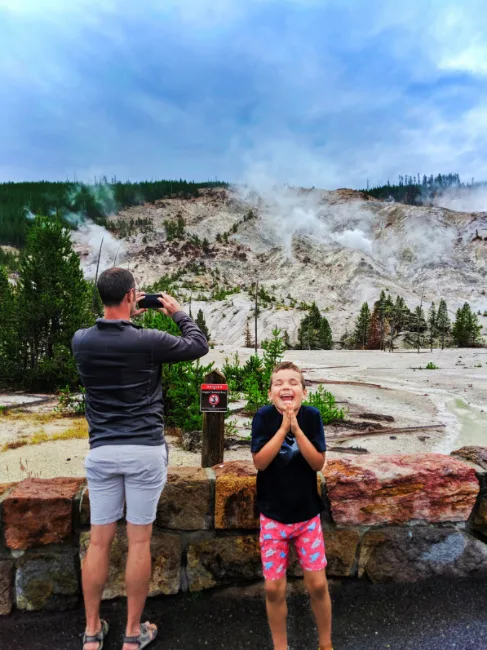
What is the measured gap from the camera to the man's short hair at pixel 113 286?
7.41 feet

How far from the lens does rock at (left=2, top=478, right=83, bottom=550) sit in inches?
97.4

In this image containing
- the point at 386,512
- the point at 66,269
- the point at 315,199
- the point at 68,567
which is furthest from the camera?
the point at 315,199

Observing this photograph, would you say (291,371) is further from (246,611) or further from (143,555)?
(246,611)

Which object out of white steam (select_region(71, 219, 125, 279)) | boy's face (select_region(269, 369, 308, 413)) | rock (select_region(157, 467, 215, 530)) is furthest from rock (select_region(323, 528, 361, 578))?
white steam (select_region(71, 219, 125, 279))

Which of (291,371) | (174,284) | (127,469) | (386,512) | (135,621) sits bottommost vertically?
(135,621)

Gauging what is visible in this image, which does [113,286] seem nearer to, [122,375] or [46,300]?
[122,375]

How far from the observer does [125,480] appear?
7.29ft

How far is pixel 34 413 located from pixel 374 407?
27.0 ft

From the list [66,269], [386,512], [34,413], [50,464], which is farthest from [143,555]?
[66,269]

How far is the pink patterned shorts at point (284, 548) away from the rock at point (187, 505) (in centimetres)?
56

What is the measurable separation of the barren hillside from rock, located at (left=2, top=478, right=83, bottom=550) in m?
53.1

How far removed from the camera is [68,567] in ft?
8.38

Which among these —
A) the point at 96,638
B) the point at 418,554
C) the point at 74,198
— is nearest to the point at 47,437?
the point at 96,638

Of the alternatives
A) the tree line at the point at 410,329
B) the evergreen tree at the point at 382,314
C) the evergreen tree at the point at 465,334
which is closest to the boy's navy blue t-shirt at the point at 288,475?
the evergreen tree at the point at 382,314
